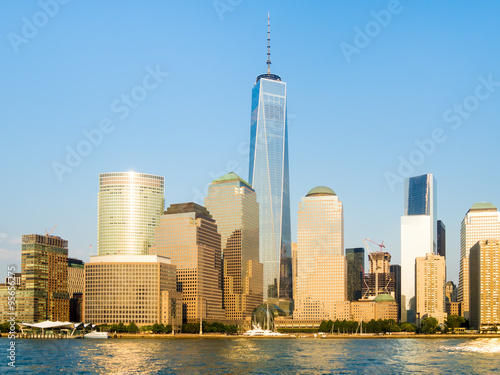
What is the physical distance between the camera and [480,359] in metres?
168

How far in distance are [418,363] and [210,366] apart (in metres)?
47.1

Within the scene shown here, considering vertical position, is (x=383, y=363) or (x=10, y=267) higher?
(x=10, y=267)

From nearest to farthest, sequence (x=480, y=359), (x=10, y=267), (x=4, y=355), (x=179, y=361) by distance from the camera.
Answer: (x=10, y=267) < (x=179, y=361) < (x=480, y=359) < (x=4, y=355)

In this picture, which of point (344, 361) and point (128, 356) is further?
point (128, 356)

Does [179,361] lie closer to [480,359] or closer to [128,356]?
[128,356]

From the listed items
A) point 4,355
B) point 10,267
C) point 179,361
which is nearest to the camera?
point 10,267

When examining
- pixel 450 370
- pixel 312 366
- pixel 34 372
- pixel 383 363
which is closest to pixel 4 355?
A: pixel 34 372

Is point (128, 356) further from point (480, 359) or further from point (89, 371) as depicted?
point (480, 359)

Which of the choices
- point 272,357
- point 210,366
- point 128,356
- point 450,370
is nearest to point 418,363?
point 450,370

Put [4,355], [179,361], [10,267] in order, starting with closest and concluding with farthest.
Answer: [10,267] → [179,361] → [4,355]

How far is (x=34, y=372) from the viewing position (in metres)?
135

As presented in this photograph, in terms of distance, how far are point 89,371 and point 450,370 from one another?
7010 cm

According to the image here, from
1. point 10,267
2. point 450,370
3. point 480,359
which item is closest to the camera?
point 10,267

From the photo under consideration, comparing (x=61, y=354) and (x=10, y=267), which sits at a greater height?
(x=10, y=267)
